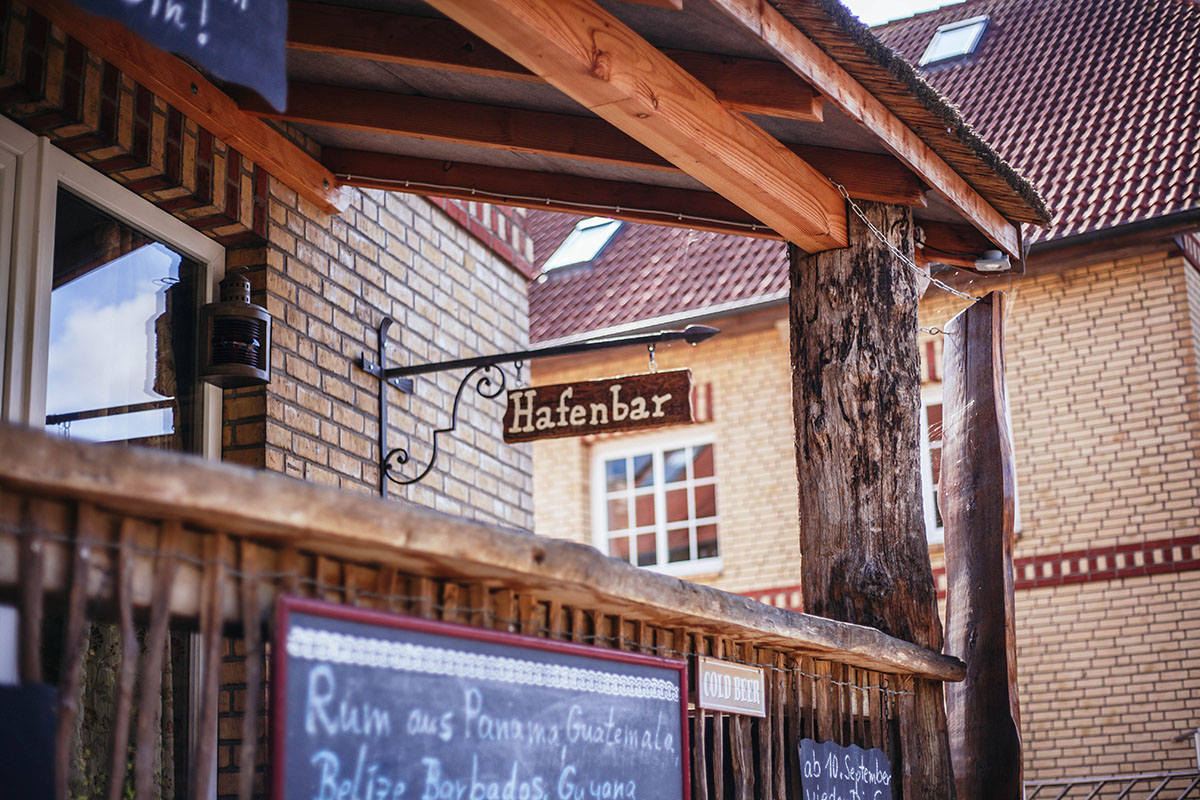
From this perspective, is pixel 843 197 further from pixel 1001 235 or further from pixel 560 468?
pixel 560 468

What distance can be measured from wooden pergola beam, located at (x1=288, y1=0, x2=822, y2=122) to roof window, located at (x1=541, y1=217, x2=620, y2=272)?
11.3m

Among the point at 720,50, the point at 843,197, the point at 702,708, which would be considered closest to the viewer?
the point at 702,708

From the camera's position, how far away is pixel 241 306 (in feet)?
15.2

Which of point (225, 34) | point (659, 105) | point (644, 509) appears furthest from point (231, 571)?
point (644, 509)

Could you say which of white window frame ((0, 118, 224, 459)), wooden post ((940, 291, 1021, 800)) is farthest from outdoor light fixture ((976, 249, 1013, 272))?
white window frame ((0, 118, 224, 459))

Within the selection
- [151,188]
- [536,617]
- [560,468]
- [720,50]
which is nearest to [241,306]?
[151,188]

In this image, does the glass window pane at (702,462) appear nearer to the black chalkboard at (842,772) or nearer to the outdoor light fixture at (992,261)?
the outdoor light fixture at (992,261)

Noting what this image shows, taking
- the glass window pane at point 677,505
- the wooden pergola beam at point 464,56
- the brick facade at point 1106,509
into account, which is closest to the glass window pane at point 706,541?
the glass window pane at point 677,505

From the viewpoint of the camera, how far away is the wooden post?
4.93m

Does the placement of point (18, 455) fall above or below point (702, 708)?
above

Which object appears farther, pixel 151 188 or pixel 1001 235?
pixel 1001 235

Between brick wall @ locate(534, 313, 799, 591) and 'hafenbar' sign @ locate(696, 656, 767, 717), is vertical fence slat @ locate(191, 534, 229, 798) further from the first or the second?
brick wall @ locate(534, 313, 799, 591)

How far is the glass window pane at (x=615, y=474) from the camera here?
14.9 m

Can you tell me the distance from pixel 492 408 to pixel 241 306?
86.2 inches
